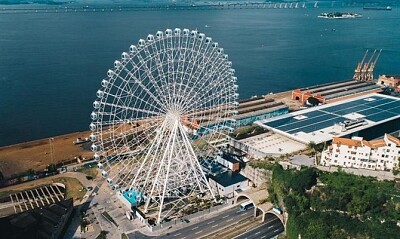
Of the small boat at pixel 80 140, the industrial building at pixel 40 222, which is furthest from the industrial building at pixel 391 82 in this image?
the industrial building at pixel 40 222

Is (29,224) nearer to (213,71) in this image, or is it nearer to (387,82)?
(213,71)

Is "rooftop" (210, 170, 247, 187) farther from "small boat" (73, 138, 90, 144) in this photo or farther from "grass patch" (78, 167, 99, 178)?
"small boat" (73, 138, 90, 144)

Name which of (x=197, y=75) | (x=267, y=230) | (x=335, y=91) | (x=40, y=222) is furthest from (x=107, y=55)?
(x=267, y=230)

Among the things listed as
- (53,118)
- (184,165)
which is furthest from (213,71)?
(53,118)

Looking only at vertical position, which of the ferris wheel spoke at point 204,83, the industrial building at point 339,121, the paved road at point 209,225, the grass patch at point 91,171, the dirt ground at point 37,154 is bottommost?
the paved road at point 209,225

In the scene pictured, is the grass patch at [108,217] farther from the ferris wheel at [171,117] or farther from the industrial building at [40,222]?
the industrial building at [40,222]

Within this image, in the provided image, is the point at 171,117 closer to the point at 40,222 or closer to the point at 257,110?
the point at 40,222

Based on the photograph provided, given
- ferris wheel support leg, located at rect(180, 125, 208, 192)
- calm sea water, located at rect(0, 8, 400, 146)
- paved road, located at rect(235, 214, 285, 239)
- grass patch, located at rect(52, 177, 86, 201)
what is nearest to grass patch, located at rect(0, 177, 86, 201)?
grass patch, located at rect(52, 177, 86, 201)
